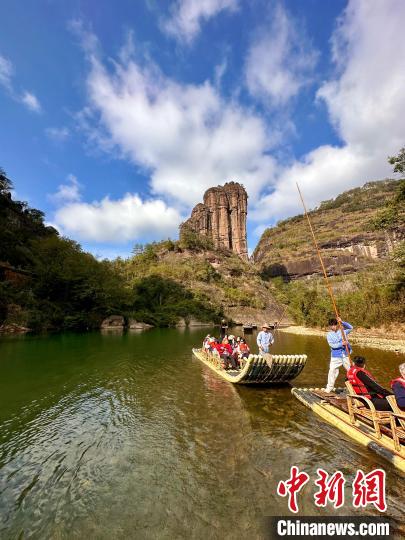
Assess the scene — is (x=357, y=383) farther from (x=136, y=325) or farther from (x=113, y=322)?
(x=136, y=325)

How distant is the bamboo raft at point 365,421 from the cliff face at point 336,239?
87.6 meters

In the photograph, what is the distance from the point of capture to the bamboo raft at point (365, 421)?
5.59m

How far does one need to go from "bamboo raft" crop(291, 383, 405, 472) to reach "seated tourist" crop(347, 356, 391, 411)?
189 millimetres

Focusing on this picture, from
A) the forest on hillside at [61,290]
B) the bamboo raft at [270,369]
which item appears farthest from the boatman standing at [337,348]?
the forest on hillside at [61,290]

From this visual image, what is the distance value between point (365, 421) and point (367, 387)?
840 mm

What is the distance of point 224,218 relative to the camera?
128 m

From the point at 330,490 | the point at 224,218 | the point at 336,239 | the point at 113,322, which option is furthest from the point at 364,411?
the point at 224,218

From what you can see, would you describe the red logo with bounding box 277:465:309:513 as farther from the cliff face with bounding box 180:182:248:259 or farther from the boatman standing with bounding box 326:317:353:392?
the cliff face with bounding box 180:182:248:259

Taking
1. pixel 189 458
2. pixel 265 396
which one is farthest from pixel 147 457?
pixel 265 396

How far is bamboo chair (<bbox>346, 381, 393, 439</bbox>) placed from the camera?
6.25 metres

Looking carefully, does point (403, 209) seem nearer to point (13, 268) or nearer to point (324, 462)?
point (324, 462)

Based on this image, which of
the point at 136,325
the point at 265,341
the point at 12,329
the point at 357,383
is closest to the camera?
the point at 357,383

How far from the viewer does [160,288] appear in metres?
64.5

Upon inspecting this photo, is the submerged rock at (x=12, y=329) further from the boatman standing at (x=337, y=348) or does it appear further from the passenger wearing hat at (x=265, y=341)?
the boatman standing at (x=337, y=348)
